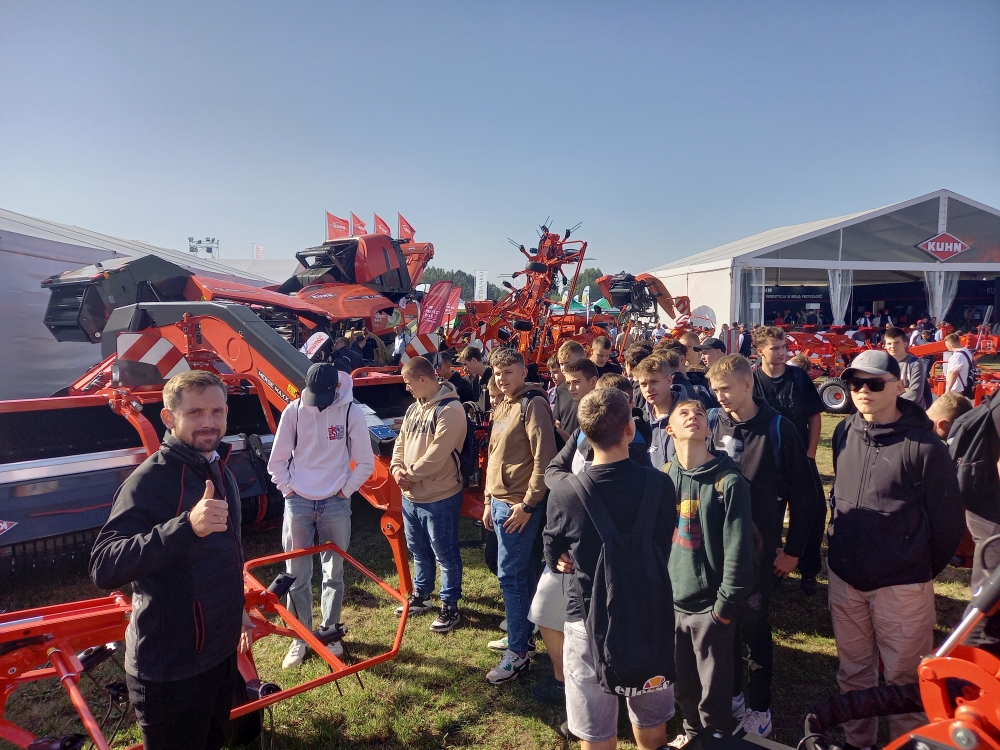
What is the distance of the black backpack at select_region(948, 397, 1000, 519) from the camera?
277 cm

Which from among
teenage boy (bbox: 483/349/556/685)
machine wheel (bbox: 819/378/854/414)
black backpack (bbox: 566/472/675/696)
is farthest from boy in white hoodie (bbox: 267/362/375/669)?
machine wheel (bbox: 819/378/854/414)

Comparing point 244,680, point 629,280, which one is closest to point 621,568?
point 244,680

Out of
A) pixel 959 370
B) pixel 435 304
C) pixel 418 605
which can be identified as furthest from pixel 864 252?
pixel 418 605

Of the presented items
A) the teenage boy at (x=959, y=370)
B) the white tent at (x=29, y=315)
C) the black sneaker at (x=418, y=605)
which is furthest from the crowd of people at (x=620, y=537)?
the white tent at (x=29, y=315)

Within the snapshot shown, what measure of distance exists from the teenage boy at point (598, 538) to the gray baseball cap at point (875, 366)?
109 cm

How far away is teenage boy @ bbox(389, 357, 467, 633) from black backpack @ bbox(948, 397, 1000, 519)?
8.96 ft

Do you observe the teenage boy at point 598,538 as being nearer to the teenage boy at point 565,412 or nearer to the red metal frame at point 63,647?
the red metal frame at point 63,647

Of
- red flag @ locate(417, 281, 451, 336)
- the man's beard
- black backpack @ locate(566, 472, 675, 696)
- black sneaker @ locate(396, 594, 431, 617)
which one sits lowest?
black sneaker @ locate(396, 594, 431, 617)

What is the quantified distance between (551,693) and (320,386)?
216cm

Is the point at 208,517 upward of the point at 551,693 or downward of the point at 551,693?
upward

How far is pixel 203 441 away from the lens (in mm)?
1962

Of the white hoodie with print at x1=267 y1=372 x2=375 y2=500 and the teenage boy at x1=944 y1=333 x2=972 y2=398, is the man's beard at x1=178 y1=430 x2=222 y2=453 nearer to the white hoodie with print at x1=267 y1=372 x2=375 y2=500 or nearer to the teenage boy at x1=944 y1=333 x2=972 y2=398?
the white hoodie with print at x1=267 y1=372 x2=375 y2=500

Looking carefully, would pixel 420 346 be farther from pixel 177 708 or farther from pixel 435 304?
pixel 177 708

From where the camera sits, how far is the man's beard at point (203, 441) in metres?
1.95
